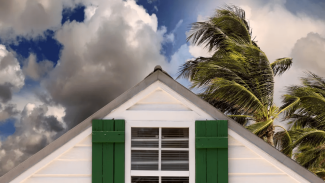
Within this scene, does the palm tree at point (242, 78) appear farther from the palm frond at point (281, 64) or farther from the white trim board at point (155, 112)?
the white trim board at point (155, 112)

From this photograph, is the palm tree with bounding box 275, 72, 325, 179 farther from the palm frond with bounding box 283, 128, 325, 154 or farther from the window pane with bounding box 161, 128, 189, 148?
the window pane with bounding box 161, 128, 189, 148

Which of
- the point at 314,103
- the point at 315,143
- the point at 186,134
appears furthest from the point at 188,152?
the point at 314,103

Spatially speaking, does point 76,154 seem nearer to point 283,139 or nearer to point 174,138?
point 174,138

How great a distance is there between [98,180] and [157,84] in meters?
1.95

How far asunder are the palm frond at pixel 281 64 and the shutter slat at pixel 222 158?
10.7 metres

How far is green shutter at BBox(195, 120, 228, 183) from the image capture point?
3996 mm

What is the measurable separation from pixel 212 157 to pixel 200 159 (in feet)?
0.69

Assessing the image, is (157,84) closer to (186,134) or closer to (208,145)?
(186,134)

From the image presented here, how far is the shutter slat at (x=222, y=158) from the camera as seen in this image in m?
4.00

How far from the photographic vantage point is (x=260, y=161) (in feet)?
13.4

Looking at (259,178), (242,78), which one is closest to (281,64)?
(242,78)

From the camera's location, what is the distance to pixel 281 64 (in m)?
13.3

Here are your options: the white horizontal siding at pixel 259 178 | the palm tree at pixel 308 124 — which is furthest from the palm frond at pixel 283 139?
the white horizontal siding at pixel 259 178

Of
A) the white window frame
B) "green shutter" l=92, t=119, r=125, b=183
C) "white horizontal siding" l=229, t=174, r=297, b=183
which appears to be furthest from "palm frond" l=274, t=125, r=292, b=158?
"green shutter" l=92, t=119, r=125, b=183
